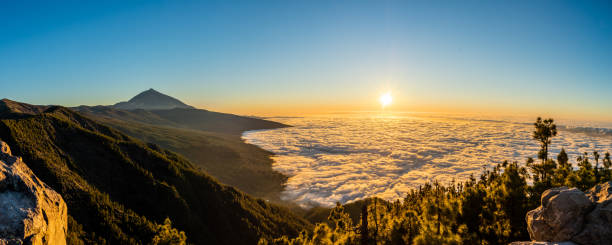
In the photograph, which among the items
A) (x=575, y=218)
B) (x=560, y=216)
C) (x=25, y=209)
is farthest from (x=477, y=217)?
(x=25, y=209)

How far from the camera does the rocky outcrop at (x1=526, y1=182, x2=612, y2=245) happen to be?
26.3ft

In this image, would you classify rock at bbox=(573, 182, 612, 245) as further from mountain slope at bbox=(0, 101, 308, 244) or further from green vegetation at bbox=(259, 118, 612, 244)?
mountain slope at bbox=(0, 101, 308, 244)

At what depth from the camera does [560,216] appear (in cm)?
875

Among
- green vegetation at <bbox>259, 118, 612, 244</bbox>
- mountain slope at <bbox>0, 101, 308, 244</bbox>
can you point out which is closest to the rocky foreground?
green vegetation at <bbox>259, 118, 612, 244</bbox>

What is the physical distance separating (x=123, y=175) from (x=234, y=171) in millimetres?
40090

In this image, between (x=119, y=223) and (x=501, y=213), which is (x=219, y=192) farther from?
(x=501, y=213)

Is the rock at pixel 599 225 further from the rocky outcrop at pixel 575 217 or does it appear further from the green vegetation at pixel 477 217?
the green vegetation at pixel 477 217

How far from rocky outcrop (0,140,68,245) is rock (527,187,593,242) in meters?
17.6

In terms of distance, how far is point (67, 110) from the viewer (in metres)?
39.5

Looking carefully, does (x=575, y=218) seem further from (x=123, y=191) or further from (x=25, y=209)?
(x=123, y=191)

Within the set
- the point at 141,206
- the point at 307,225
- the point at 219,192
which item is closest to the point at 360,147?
the point at 307,225

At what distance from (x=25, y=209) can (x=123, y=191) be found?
2166 centimetres

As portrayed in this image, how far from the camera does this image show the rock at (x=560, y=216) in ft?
28.0

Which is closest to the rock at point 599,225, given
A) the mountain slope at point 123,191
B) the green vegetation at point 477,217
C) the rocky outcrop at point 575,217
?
the rocky outcrop at point 575,217
